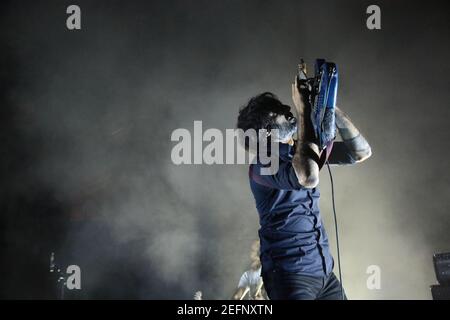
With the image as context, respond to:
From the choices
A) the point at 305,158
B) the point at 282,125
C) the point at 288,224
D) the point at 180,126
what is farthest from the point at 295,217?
the point at 180,126

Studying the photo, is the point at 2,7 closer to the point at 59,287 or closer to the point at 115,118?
the point at 115,118

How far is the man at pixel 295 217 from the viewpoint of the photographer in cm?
127

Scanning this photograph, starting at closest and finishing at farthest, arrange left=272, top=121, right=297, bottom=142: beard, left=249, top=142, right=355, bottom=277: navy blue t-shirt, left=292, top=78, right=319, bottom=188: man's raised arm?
left=292, top=78, right=319, bottom=188: man's raised arm → left=249, top=142, right=355, bottom=277: navy blue t-shirt → left=272, top=121, right=297, bottom=142: beard

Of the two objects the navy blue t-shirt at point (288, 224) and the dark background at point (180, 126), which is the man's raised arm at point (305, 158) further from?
the dark background at point (180, 126)

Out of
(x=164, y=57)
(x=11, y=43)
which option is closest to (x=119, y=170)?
(x=164, y=57)

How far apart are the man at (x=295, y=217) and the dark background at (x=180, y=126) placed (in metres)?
2.68

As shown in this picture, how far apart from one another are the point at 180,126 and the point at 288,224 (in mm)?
2974

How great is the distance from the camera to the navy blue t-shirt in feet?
4.40

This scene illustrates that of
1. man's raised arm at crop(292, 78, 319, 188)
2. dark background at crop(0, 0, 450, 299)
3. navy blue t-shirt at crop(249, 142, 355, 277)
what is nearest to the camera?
man's raised arm at crop(292, 78, 319, 188)

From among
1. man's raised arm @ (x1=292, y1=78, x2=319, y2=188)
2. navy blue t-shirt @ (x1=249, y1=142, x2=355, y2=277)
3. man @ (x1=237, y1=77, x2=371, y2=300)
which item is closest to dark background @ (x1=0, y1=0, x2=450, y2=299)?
man @ (x1=237, y1=77, x2=371, y2=300)

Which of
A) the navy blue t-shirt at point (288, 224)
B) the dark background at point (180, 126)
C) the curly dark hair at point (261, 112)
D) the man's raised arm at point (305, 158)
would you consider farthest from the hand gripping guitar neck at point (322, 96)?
the dark background at point (180, 126)

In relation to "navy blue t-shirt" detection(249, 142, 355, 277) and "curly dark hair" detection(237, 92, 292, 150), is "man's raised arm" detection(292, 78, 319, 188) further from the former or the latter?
"curly dark hair" detection(237, 92, 292, 150)

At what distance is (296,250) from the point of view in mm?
1355

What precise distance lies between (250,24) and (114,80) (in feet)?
5.12
